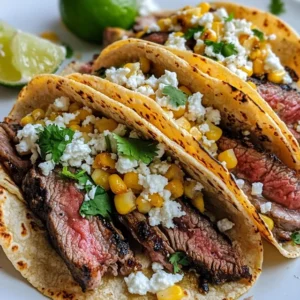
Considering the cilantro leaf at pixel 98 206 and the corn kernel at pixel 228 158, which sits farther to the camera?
the corn kernel at pixel 228 158

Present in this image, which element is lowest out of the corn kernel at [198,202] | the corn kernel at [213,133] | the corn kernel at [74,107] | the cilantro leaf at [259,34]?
the corn kernel at [198,202]

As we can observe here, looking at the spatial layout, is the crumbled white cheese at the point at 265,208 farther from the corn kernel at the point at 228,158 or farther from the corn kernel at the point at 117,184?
the corn kernel at the point at 117,184

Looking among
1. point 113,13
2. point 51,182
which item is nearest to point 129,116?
point 51,182

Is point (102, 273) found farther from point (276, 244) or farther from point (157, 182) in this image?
point (276, 244)

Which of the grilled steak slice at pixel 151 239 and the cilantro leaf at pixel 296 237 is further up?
the cilantro leaf at pixel 296 237

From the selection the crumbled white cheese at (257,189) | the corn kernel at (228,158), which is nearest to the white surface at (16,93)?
the crumbled white cheese at (257,189)

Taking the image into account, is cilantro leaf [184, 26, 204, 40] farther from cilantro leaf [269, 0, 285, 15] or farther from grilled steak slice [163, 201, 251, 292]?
cilantro leaf [269, 0, 285, 15]
